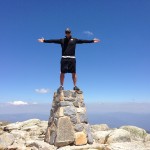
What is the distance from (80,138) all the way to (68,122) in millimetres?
1082

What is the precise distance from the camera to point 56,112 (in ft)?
47.3

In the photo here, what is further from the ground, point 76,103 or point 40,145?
point 76,103

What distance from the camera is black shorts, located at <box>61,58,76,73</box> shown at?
14695 millimetres

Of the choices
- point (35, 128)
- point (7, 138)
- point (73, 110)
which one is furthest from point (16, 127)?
point (73, 110)

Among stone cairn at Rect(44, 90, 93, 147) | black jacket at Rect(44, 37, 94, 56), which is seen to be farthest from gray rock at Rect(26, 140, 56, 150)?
black jacket at Rect(44, 37, 94, 56)

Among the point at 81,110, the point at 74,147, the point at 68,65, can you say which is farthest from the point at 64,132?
the point at 68,65

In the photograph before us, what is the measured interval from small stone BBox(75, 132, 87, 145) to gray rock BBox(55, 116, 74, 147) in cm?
26

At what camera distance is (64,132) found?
13.6m

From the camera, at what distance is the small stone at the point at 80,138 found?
44.6 feet

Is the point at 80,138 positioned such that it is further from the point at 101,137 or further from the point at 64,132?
A: the point at 101,137

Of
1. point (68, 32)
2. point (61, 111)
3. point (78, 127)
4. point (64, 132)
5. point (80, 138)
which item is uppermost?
point (68, 32)

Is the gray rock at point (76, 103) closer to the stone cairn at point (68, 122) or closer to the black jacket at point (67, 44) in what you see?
the stone cairn at point (68, 122)

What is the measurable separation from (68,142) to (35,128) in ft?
18.1

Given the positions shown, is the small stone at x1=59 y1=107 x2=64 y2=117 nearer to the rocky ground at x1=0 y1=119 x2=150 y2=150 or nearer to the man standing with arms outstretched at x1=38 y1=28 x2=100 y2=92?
the man standing with arms outstretched at x1=38 y1=28 x2=100 y2=92
